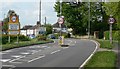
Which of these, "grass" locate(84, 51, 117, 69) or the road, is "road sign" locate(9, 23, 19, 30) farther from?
"grass" locate(84, 51, 117, 69)

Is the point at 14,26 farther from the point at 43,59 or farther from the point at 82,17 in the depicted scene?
the point at 82,17

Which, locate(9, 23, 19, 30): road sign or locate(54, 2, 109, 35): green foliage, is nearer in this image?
locate(9, 23, 19, 30): road sign

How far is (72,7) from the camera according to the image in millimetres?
99125

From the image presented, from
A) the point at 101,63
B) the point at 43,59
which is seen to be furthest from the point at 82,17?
the point at 101,63

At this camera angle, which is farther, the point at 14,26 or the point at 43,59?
the point at 14,26

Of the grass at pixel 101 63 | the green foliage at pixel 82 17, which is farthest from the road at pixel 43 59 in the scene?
the green foliage at pixel 82 17

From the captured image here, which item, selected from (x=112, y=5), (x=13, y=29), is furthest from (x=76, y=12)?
(x=112, y=5)

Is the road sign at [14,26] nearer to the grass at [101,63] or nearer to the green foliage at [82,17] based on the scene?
the grass at [101,63]

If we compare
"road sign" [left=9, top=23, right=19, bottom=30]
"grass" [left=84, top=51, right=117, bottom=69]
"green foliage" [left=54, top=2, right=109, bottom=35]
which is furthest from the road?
"green foliage" [left=54, top=2, right=109, bottom=35]

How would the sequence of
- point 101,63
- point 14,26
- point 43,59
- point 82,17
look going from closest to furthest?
point 101,63
point 43,59
point 14,26
point 82,17

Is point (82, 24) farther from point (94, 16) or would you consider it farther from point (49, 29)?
point (49, 29)

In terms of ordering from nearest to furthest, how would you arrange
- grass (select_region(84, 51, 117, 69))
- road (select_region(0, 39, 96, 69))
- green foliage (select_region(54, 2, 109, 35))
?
grass (select_region(84, 51, 117, 69))
road (select_region(0, 39, 96, 69))
green foliage (select_region(54, 2, 109, 35))

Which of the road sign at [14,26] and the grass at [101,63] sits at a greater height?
the road sign at [14,26]

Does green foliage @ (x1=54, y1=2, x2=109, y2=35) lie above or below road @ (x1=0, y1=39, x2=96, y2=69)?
above
